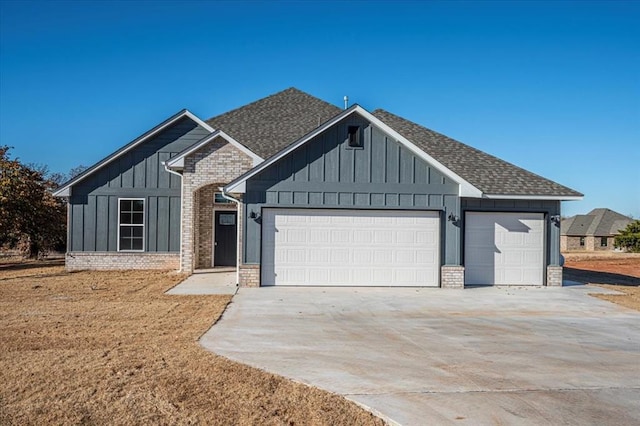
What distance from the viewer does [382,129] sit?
1517 cm

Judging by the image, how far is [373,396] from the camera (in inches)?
222

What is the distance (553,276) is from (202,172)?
1149cm

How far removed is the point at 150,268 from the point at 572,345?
15.0m

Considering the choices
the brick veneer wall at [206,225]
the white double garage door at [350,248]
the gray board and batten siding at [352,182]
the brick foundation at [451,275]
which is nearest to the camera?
the gray board and batten siding at [352,182]

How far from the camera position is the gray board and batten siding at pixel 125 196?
19.5m

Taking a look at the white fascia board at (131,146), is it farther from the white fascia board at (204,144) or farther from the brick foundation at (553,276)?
the brick foundation at (553,276)

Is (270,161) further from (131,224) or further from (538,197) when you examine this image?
(538,197)

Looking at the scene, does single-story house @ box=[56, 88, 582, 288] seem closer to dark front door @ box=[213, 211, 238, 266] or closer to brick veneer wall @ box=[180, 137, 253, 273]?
brick veneer wall @ box=[180, 137, 253, 273]

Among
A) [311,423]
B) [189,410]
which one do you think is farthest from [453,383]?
[189,410]

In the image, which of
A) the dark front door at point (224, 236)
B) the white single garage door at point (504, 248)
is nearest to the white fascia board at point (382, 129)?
the white single garage door at point (504, 248)

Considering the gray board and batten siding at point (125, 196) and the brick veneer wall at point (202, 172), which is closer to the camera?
the brick veneer wall at point (202, 172)

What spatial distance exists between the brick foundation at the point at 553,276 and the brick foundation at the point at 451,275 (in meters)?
2.94

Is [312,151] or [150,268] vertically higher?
[312,151]

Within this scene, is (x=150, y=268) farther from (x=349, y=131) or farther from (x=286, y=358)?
(x=286, y=358)
